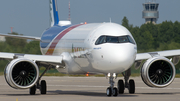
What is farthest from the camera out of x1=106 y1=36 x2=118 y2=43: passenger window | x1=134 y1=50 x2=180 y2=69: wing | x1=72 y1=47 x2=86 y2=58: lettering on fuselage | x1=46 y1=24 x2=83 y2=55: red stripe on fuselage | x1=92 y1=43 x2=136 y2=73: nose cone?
x1=46 y1=24 x2=83 y2=55: red stripe on fuselage

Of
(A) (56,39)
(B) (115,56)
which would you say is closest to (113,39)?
(B) (115,56)

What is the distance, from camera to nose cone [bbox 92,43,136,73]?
67.5 ft

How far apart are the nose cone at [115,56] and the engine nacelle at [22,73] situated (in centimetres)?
353

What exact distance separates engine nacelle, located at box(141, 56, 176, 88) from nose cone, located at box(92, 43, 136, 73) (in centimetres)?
188

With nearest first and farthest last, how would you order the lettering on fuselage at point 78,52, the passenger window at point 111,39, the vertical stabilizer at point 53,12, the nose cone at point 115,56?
1. the nose cone at point 115,56
2. the passenger window at point 111,39
3. the lettering on fuselage at point 78,52
4. the vertical stabilizer at point 53,12

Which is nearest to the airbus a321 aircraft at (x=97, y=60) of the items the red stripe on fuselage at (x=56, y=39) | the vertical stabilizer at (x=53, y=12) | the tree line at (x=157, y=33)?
the red stripe on fuselage at (x=56, y=39)

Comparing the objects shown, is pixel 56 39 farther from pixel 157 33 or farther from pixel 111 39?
pixel 157 33

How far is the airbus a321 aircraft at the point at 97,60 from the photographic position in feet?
68.7

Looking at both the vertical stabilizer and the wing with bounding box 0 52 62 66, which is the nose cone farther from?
the vertical stabilizer

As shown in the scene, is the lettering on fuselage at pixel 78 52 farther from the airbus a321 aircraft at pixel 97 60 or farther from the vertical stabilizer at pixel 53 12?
the vertical stabilizer at pixel 53 12

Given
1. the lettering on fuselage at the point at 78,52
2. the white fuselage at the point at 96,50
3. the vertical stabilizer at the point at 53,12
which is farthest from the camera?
the vertical stabilizer at the point at 53,12

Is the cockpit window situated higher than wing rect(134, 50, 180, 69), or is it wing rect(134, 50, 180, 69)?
the cockpit window

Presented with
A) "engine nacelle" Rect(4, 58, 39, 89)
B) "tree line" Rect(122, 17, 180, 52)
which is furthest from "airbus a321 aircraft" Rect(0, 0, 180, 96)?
"tree line" Rect(122, 17, 180, 52)

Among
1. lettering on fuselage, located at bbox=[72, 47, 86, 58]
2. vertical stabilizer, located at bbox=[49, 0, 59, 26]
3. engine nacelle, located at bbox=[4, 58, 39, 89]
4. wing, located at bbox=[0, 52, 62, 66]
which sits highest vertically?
vertical stabilizer, located at bbox=[49, 0, 59, 26]
